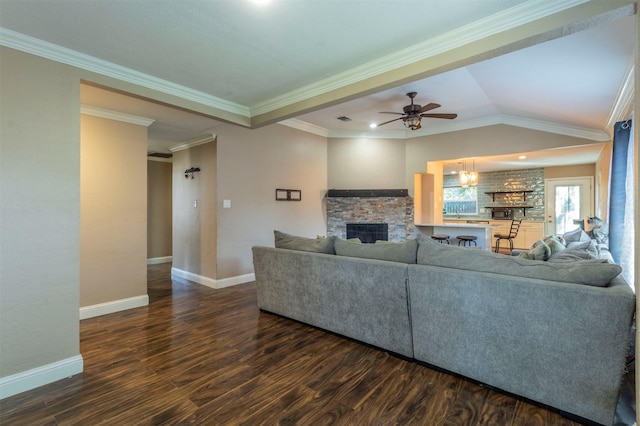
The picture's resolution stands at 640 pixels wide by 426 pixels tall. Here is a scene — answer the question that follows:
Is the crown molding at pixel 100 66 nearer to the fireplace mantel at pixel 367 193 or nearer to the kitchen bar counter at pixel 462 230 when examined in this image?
the fireplace mantel at pixel 367 193

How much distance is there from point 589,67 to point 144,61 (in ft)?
12.6

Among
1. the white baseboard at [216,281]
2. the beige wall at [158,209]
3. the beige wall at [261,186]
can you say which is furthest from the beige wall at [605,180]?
the beige wall at [158,209]

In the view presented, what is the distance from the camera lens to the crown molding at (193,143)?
15.7ft

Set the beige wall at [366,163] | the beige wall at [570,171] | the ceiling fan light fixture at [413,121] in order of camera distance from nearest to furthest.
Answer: the ceiling fan light fixture at [413,121], the beige wall at [366,163], the beige wall at [570,171]

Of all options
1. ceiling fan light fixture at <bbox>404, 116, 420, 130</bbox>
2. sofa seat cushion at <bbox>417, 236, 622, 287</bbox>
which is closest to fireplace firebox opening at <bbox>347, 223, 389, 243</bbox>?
ceiling fan light fixture at <bbox>404, 116, 420, 130</bbox>

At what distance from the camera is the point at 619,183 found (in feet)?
11.6

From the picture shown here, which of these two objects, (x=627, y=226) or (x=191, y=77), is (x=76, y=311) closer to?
(x=191, y=77)

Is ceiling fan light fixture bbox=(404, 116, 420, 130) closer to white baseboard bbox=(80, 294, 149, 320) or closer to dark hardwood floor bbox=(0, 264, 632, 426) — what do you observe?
dark hardwood floor bbox=(0, 264, 632, 426)

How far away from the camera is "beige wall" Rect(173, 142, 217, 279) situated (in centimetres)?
479

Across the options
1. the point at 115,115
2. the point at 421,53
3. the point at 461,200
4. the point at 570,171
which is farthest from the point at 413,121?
the point at 461,200

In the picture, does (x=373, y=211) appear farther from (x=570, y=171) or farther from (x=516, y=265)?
(x=570, y=171)

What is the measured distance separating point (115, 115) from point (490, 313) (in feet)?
14.4

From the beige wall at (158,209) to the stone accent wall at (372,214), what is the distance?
3791 mm

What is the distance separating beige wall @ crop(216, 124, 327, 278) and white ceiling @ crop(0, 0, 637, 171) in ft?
3.60
